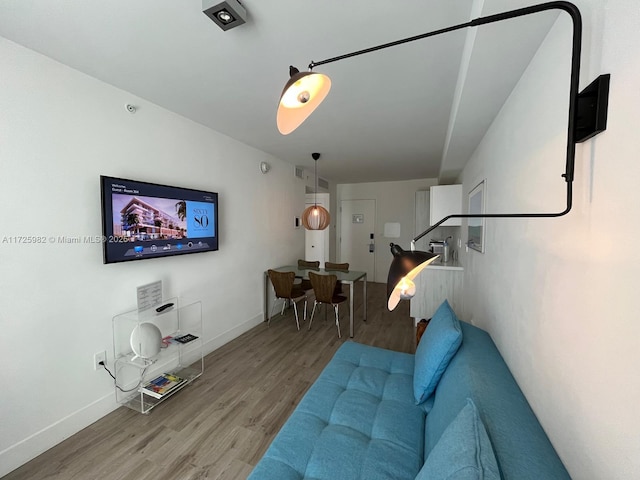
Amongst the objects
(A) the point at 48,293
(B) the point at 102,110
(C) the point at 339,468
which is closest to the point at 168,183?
(B) the point at 102,110

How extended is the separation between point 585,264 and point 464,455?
2.31 feet

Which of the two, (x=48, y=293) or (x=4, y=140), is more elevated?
(x=4, y=140)

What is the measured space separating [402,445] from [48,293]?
2.33 meters

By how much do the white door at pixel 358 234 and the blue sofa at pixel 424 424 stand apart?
470 cm

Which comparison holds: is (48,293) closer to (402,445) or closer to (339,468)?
(339,468)

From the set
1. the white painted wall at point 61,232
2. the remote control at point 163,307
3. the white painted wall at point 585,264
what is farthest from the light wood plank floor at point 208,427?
the white painted wall at point 585,264

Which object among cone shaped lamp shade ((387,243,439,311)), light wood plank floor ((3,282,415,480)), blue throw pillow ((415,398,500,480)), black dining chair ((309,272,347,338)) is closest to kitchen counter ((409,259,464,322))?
light wood plank floor ((3,282,415,480))

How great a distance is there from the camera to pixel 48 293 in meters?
1.74

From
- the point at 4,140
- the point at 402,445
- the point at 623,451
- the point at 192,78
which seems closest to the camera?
the point at 623,451

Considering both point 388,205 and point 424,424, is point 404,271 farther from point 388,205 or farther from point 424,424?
point 388,205

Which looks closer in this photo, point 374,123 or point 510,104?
point 510,104

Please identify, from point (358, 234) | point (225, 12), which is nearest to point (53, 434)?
point (225, 12)

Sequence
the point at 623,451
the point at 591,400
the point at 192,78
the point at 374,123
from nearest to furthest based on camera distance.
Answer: the point at 623,451 < the point at 591,400 < the point at 192,78 < the point at 374,123

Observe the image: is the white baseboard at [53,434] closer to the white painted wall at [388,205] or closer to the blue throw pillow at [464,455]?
the blue throw pillow at [464,455]
